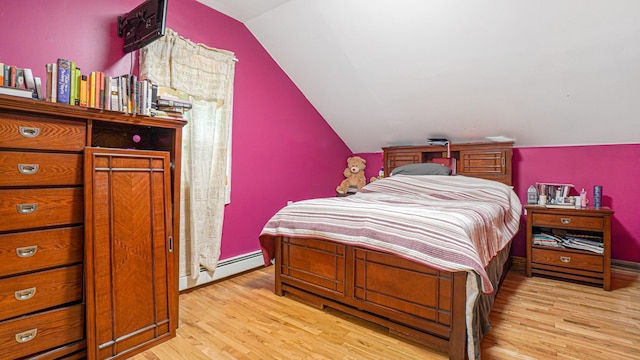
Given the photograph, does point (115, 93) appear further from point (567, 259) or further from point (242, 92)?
point (567, 259)

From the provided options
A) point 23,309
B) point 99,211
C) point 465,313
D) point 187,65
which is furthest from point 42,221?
point 465,313

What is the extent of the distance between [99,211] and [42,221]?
0.76 ft

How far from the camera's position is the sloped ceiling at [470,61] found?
2.27m

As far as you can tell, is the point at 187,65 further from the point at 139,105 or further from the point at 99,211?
the point at 99,211

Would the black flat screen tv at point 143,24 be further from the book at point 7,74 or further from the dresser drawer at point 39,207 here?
the dresser drawer at point 39,207

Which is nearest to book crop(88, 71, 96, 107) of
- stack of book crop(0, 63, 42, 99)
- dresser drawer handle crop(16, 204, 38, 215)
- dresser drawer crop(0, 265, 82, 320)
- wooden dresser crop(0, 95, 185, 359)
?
wooden dresser crop(0, 95, 185, 359)

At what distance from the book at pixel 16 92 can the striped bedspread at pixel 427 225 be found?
1619 mm

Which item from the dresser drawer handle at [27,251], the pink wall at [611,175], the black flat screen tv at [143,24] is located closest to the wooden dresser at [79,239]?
the dresser drawer handle at [27,251]

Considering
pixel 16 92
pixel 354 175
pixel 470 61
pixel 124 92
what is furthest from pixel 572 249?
pixel 16 92

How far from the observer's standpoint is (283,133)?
3.62 m

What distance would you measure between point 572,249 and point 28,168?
395cm

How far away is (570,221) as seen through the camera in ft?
9.23

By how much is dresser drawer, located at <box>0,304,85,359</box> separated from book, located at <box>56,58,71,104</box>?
1068 millimetres

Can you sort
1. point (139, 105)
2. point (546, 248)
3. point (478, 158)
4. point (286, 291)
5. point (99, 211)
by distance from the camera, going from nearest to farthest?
point (99, 211)
point (139, 105)
point (286, 291)
point (546, 248)
point (478, 158)
